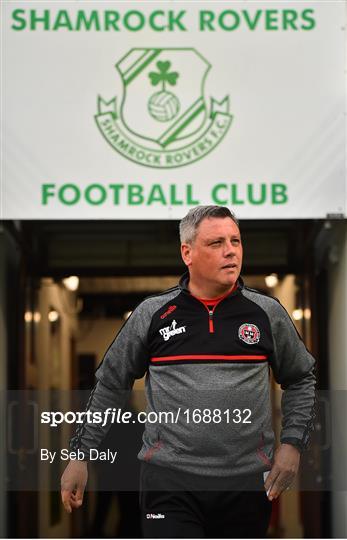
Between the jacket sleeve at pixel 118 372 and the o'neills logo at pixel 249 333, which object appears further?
the jacket sleeve at pixel 118 372

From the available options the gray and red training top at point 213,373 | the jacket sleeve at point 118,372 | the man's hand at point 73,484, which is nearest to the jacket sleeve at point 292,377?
the gray and red training top at point 213,373

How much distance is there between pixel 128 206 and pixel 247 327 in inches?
98.7

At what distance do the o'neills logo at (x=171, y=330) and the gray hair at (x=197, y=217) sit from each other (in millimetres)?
309

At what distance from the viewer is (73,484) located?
3977mm

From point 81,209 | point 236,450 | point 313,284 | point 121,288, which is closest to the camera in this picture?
point 236,450

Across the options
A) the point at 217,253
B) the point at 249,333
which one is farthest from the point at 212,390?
the point at 217,253

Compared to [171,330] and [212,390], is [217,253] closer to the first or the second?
[171,330]

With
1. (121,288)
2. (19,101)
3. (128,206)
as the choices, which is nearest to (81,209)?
(128,206)

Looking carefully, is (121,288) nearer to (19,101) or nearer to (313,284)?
(313,284)

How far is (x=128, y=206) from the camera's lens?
6.22 meters

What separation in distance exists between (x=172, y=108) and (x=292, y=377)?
8.78ft

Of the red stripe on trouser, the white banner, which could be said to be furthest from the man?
the white banner

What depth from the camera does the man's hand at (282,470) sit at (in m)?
3.87

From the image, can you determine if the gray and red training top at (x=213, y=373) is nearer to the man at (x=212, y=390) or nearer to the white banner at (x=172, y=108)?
the man at (x=212, y=390)
